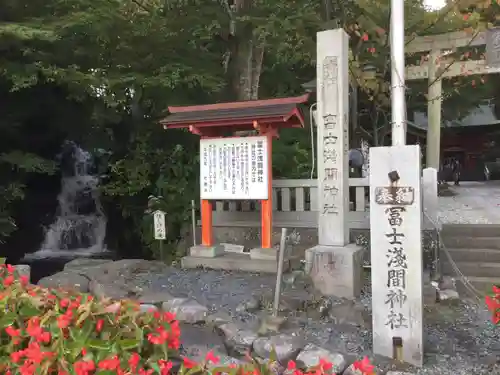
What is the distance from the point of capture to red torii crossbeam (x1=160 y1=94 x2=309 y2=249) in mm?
8375

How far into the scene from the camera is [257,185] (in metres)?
8.76

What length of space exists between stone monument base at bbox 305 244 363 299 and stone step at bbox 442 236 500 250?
8.62ft

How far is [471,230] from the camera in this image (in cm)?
944

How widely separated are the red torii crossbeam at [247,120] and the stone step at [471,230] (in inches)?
147

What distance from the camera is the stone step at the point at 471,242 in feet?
29.8

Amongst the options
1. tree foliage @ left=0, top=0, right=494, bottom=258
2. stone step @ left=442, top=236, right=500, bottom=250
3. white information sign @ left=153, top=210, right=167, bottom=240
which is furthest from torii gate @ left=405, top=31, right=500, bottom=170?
white information sign @ left=153, top=210, right=167, bottom=240

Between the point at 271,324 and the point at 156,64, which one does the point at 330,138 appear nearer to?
the point at 271,324

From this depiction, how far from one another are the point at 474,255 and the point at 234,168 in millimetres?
4900

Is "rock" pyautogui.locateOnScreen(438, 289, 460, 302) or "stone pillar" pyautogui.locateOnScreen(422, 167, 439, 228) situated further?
"stone pillar" pyautogui.locateOnScreen(422, 167, 439, 228)

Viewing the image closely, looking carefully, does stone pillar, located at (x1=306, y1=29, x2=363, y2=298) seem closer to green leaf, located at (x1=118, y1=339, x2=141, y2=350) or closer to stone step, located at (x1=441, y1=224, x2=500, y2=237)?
stone step, located at (x1=441, y1=224, x2=500, y2=237)

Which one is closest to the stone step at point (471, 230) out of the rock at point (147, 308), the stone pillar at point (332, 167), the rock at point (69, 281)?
the stone pillar at point (332, 167)

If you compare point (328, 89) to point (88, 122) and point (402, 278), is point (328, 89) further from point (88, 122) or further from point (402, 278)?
point (88, 122)

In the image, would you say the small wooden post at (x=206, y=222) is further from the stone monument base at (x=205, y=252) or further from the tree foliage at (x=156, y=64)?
the tree foliage at (x=156, y=64)

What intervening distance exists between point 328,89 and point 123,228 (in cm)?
990
